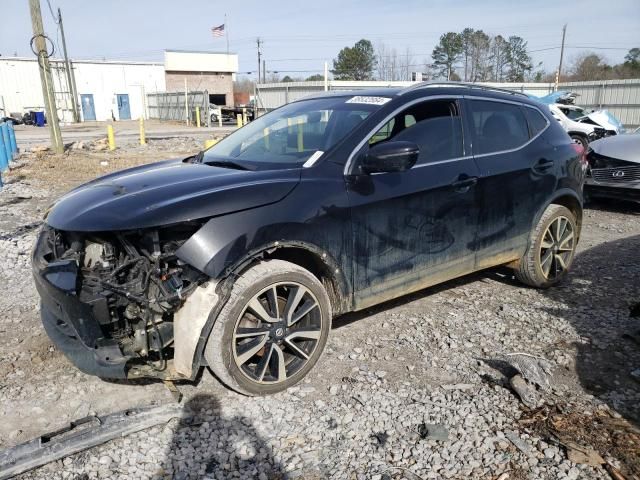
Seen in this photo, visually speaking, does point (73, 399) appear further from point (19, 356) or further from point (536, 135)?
point (536, 135)

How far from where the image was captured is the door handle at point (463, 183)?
3.88m

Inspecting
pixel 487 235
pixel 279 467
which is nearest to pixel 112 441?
pixel 279 467

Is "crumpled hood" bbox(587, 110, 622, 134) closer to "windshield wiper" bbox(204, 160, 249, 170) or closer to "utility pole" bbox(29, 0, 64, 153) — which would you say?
"windshield wiper" bbox(204, 160, 249, 170)

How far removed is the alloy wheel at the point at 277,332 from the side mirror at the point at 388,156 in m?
0.91

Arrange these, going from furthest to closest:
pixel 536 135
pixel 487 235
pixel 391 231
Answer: pixel 536 135, pixel 487 235, pixel 391 231

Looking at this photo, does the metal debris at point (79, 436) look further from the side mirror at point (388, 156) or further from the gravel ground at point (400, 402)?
the side mirror at point (388, 156)

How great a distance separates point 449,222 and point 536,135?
148 centimetres

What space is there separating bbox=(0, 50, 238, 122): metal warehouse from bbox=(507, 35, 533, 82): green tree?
1354 inches

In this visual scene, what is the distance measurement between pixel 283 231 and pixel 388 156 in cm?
84

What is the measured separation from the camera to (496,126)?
4.37m

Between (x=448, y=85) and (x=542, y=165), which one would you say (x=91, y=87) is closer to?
(x=448, y=85)

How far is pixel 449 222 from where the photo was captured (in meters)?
3.89

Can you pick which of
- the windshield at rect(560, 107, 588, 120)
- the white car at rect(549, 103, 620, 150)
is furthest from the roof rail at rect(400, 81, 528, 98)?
the windshield at rect(560, 107, 588, 120)

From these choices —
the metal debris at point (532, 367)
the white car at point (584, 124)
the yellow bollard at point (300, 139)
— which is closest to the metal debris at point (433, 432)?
the metal debris at point (532, 367)
